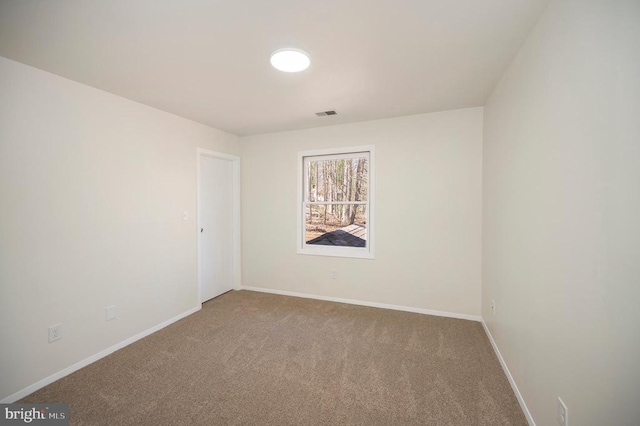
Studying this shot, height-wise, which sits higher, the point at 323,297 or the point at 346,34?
the point at 346,34

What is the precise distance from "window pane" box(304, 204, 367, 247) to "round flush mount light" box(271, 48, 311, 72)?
215cm

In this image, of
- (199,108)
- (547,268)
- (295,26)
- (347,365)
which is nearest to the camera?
(547,268)

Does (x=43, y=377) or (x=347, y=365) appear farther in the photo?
(x=347, y=365)

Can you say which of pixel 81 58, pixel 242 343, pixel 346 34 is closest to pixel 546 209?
pixel 346 34

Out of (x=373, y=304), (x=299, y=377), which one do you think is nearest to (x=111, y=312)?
(x=299, y=377)

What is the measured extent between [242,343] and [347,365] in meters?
1.08

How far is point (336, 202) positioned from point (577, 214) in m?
2.90

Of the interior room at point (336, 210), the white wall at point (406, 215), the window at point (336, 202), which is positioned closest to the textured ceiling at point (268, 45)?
the interior room at point (336, 210)

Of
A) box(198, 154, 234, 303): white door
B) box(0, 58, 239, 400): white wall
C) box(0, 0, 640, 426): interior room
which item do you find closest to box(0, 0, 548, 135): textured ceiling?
box(0, 0, 640, 426): interior room

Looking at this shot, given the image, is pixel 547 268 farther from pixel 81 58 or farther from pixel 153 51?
pixel 81 58

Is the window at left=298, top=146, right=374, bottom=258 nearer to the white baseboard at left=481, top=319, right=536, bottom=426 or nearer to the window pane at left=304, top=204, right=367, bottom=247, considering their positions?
the window pane at left=304, top=204, right=367, bottom=247

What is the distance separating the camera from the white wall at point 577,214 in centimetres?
94

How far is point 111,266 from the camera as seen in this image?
2.63 metres

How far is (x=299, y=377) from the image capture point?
2.18 m
